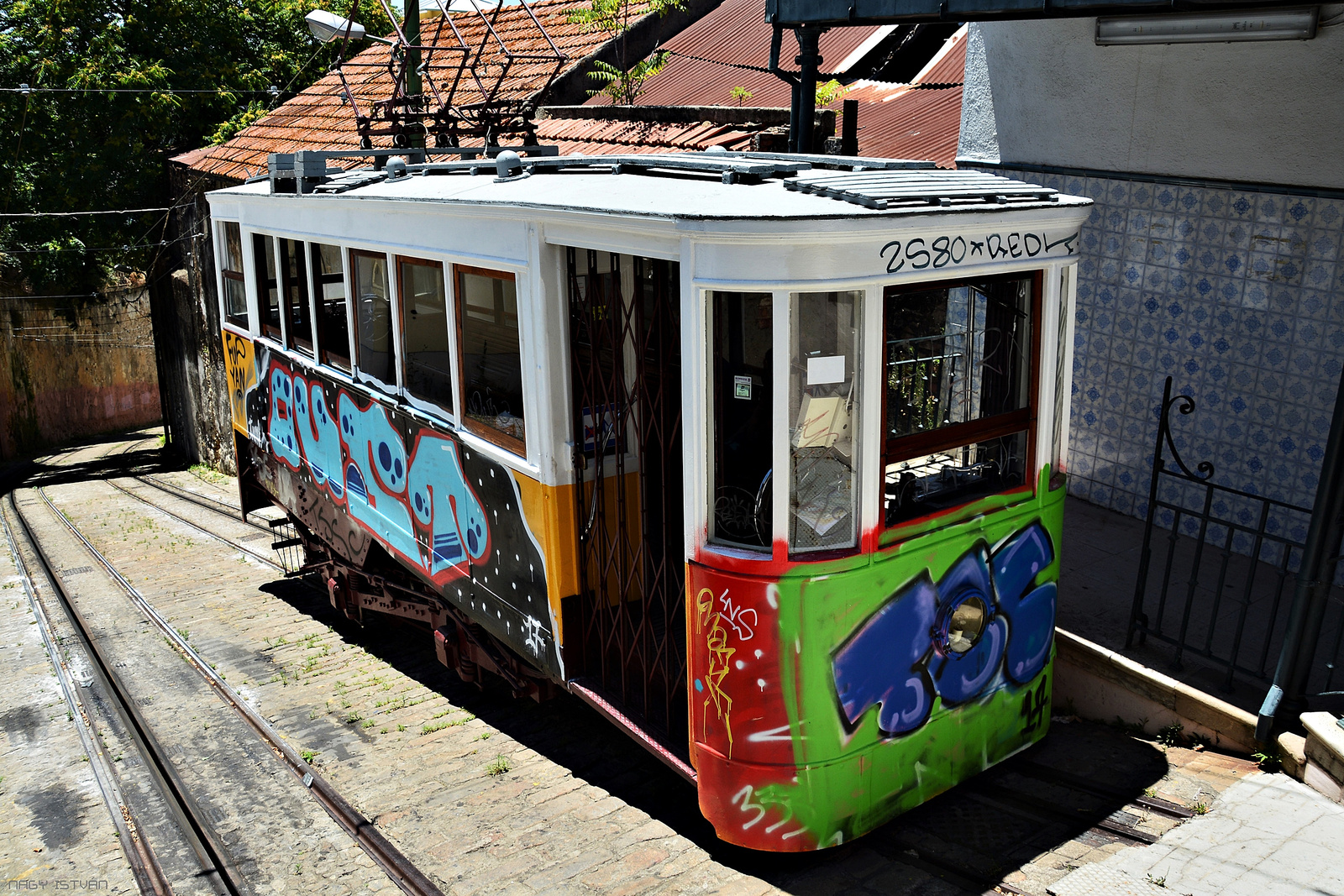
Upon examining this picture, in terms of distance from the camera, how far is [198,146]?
21.0 meters

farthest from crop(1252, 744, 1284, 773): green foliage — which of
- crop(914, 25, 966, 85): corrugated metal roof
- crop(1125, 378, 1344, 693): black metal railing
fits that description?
crop(914, 25, 966, 85): corrugated metal roof

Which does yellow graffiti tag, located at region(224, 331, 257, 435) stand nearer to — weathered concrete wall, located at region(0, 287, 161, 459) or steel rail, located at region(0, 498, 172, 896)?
steel rail, located at region(0, 498, 172, 896)

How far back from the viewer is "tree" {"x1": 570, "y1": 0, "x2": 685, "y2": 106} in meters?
12.7

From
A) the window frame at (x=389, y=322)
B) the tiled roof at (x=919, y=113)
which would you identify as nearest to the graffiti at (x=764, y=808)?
the window frame at (x=389, y=322)

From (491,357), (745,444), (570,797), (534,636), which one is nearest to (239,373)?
(491,357)

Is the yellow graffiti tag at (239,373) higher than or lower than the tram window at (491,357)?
lower

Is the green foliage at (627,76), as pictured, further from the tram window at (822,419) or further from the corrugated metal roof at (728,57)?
the tram window at (822,419)

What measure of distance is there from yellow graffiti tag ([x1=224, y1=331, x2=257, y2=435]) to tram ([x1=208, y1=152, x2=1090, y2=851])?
3.78m

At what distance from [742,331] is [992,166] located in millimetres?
4397

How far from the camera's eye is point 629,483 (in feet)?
16.5

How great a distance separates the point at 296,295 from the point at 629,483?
13.5ft

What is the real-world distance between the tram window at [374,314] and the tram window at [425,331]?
0.23 meters

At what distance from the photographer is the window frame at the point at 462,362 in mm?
5000

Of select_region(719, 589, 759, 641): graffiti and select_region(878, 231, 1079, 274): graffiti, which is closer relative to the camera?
select_region(878, 231, 1079, 274): graffiti
